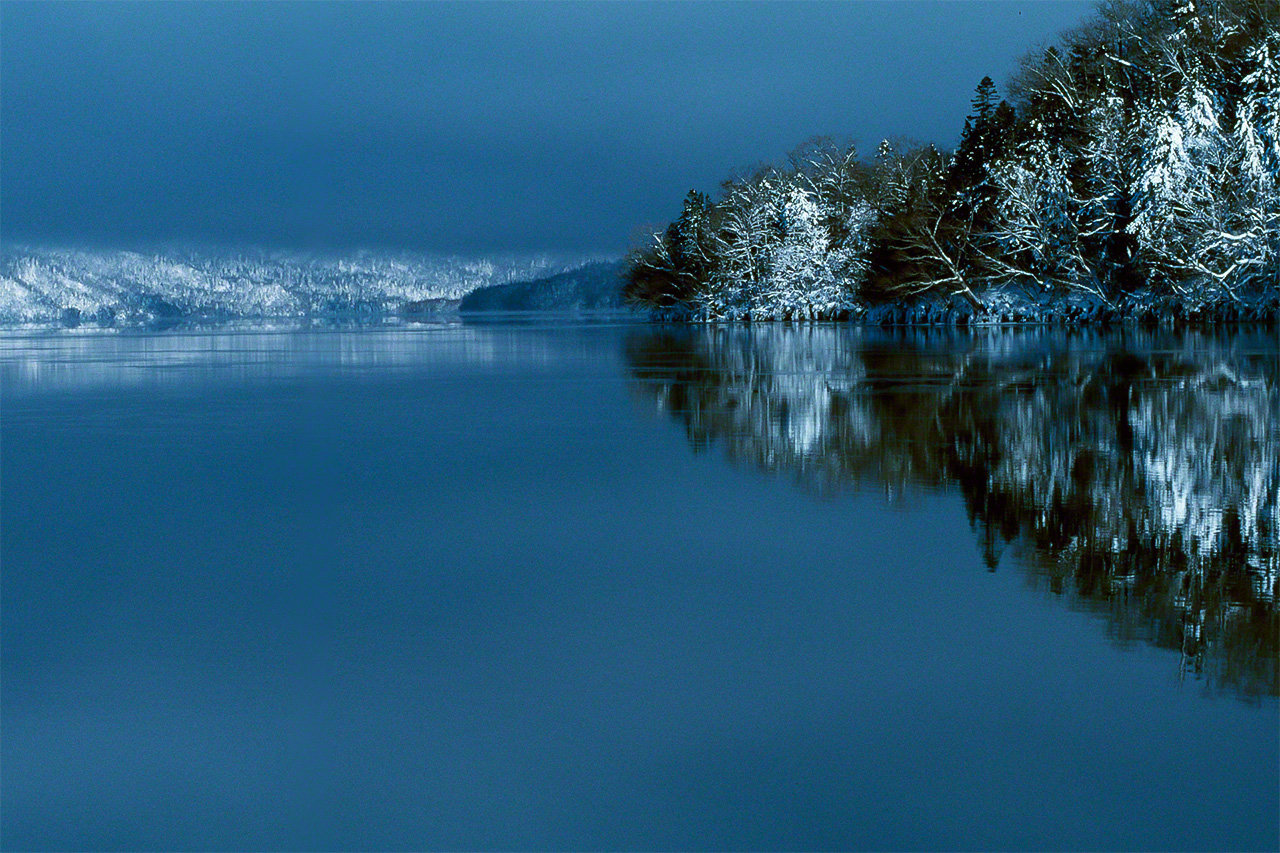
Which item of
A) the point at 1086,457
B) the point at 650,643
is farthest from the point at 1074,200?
the point at 650,643

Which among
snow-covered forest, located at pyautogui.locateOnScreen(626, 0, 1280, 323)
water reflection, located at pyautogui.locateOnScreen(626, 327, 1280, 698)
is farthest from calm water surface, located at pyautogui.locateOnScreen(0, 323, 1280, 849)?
snow-covered forest, located at pyautogui.locateOnScreen(626, 0, 1280, 323)

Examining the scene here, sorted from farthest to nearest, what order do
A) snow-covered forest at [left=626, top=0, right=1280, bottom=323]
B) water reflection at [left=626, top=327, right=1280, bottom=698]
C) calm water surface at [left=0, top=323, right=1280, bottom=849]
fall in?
snow-covered forest at [left=626, top=0, right=1280, bottom=323]
water reflection at [left=626, top=327, right=1280, bottom=698]
calm water surface at [left=0, top=323, right=1280, bottom=849]

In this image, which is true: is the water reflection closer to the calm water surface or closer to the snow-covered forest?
the calm water surface

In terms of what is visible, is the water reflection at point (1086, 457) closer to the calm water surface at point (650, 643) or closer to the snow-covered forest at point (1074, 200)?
the calm water surface at point (650, 643)

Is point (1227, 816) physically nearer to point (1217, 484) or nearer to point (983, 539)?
point (983, 539)

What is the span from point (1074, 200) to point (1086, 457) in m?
38.8

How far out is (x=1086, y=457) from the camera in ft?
41.5

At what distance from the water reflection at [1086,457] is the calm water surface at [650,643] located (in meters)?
0.06

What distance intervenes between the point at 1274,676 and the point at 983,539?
10.5 ft

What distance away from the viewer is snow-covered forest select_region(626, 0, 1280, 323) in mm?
41500

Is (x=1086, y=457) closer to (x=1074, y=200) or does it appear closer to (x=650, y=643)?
(x=650, y=643)

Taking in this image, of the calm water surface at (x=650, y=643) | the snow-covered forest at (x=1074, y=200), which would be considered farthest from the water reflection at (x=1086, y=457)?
the snow-covered forest at (x=1074, y=200)

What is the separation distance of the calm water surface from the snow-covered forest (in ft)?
97.4

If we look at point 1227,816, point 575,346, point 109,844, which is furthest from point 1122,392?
point 575,346
